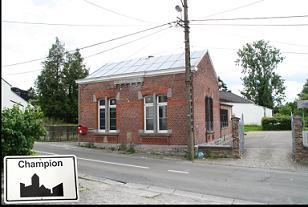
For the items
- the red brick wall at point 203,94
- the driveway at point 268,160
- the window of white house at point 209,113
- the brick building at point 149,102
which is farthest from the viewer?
the window of white house at point 209,113

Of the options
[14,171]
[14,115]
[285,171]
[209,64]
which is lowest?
[285,171]

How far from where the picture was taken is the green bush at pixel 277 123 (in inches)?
1536

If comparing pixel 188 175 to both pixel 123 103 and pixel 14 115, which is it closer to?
pixel 14 115

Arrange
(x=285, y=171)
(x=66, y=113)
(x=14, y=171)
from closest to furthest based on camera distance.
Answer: (x=14, y=171), (x=285, y=171), (x=66, y=113)

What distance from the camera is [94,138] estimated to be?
22.1 m

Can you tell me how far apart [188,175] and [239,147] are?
5630 mm

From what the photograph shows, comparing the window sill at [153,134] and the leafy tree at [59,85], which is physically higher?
the leafy tree at [59,85]

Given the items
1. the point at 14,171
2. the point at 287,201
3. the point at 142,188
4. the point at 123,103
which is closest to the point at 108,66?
the point at 123,103

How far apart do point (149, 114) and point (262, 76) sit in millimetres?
47208

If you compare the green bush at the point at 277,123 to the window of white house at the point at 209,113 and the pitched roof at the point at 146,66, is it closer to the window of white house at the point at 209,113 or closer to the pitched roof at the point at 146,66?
the window of white house at the point at 209,113

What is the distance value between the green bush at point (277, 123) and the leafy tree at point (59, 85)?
23020 mm

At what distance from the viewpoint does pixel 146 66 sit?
21.4 meters

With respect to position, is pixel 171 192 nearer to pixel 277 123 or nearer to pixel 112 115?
pixel 112 115

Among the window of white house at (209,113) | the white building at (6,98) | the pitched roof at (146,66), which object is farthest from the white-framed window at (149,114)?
the white building at (6,98)
